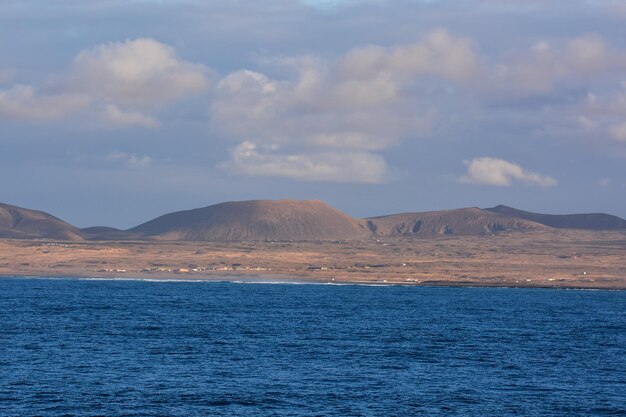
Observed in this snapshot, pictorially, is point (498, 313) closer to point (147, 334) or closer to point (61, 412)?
point (147, 334)

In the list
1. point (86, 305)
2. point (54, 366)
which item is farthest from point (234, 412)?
point (86, 305)

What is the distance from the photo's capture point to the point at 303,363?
85188mm

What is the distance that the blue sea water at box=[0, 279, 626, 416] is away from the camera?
2539 inches

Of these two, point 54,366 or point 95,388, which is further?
point 54,366

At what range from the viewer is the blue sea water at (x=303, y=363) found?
6450cm

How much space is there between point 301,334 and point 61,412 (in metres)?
54.8

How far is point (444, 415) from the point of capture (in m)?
61.8

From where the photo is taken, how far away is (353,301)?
18838 cm

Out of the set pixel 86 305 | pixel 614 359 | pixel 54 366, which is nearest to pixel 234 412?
pixel 54 366

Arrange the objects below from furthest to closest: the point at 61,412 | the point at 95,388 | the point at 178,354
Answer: the point at 178,354 → the point at 95,388 → the point at 61,412

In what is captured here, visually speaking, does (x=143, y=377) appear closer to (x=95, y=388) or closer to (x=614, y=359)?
(x=95, y=388)

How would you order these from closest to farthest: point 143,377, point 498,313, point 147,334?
1. point 143,377
2. point 147,334
3. point 498,313

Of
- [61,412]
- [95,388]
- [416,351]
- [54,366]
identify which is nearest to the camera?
[61,412]

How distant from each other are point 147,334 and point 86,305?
53.1m
